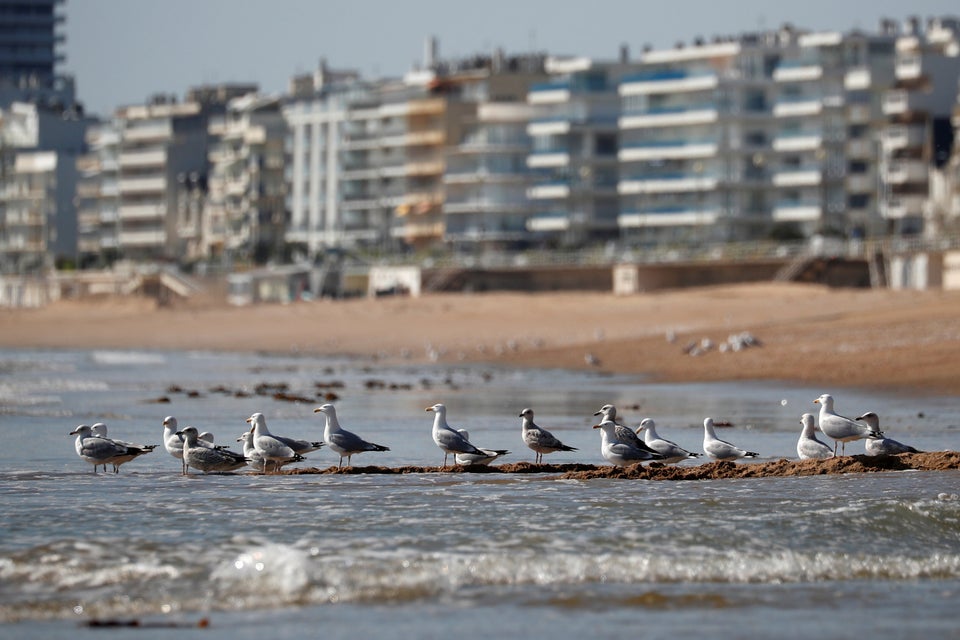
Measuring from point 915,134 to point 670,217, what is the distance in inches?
666

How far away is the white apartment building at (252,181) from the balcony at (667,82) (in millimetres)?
29406

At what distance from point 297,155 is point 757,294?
69486 mm

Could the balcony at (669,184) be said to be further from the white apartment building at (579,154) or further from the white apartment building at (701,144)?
the white apartment building at (579,154)

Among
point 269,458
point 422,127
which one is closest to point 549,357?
point 269,458

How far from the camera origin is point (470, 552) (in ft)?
42.0

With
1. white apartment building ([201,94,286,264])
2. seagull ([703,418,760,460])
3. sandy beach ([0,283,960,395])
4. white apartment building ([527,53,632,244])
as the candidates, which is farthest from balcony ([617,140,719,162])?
seagull ([703,418,760,460])

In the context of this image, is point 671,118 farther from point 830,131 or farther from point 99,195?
point 99,195

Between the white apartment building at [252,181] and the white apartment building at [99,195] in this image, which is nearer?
the white apartment building at [252,181]

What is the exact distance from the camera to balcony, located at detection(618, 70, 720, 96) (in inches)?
4208

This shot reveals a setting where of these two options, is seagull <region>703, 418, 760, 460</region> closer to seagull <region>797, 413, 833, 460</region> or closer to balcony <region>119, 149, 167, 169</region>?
seagull <region>797, 413, 833, 460</region>

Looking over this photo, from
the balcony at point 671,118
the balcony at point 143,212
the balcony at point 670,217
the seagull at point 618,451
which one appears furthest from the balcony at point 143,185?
the seagull at point 618,451

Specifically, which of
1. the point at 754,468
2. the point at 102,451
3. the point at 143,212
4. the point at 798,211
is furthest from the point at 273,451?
the point at 143,212

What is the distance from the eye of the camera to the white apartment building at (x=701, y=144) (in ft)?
349

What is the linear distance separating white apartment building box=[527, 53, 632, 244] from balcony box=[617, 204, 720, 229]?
8.20ft
